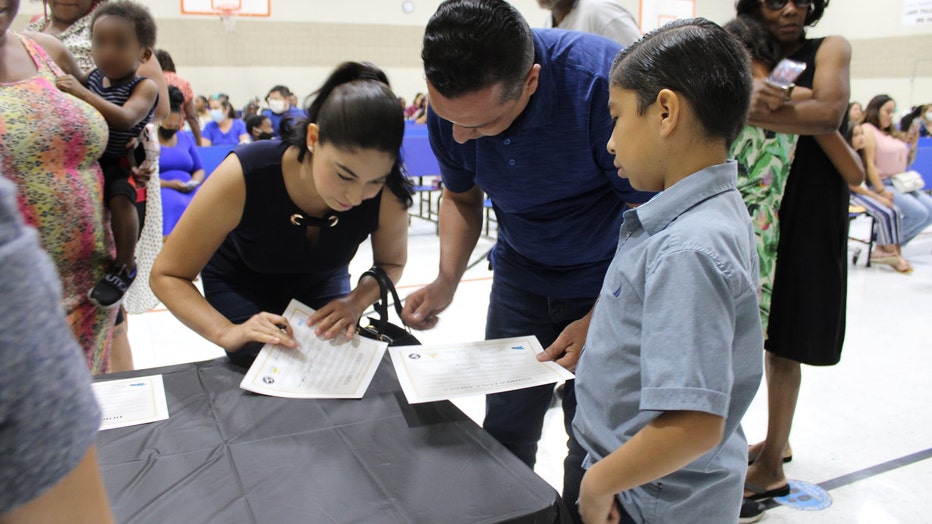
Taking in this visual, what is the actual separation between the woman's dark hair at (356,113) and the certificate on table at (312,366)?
0.39 m

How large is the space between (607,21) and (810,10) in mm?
669

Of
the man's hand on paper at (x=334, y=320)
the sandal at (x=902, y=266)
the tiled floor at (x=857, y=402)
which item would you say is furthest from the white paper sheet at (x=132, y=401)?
the sandal at (x=902, y=266)

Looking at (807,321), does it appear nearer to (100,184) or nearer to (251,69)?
(100,184)

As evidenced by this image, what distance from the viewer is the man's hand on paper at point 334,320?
1454mm

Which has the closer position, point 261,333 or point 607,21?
point 261,333

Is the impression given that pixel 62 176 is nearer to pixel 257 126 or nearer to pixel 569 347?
pixel 569 347

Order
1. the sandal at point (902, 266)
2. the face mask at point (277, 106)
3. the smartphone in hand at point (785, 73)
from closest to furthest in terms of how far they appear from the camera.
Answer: the smartphone in hand at point (785, 73) → the sandal at point (902, 266) → the face mask at point (277, 106)

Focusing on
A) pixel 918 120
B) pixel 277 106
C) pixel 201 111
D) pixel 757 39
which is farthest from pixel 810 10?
pixel 201 111

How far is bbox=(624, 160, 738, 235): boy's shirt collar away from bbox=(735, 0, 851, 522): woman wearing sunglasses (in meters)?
1.04

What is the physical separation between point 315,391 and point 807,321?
1.48 meters

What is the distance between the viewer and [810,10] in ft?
6.23

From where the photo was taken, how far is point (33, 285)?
38cm

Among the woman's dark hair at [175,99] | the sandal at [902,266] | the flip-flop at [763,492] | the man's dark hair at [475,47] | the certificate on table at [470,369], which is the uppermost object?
the man's dark hair at [475,47]

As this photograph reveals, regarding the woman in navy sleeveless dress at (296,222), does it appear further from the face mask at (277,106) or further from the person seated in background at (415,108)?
the person seated in background at (415,108)
